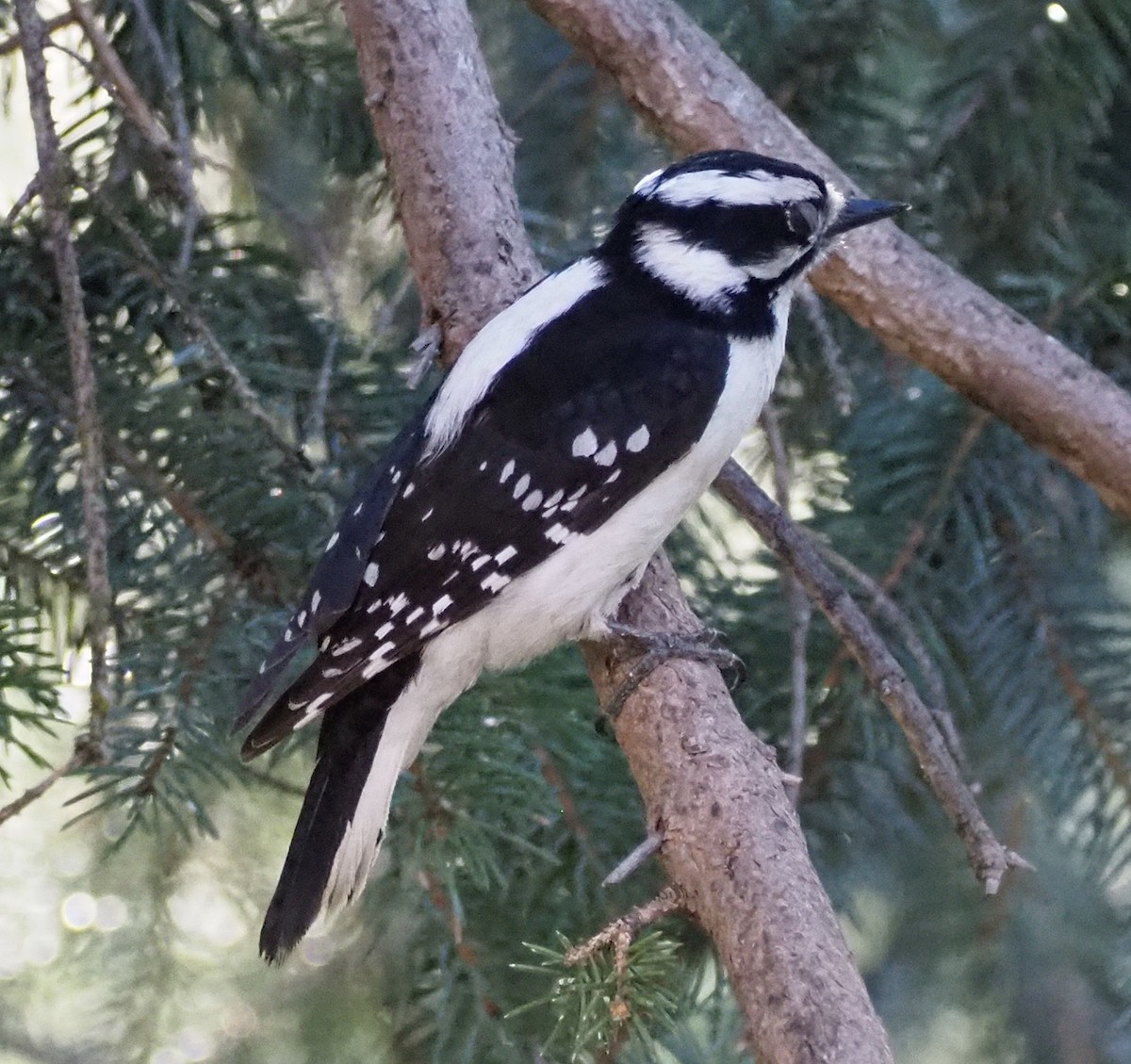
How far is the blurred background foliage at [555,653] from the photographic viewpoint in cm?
112

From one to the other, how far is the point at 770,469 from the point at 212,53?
0.82 m

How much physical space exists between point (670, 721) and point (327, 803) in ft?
0.98

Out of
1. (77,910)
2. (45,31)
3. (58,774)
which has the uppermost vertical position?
(45,31)

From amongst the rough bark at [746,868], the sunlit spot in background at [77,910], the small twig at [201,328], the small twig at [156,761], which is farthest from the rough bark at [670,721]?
the sunlit spot in background at [77,910]

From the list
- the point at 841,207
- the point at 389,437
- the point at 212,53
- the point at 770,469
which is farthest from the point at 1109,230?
the point at 212,53

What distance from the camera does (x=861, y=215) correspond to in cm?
121

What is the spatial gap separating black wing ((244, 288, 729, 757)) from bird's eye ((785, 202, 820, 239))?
0.44ft

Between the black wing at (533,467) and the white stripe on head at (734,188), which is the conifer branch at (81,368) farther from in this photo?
the white stripe on head at (734,188)

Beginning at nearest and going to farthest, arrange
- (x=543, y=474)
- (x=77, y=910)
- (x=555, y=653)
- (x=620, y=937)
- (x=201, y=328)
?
(x=620, y=937) → (x=201, y=328) → (x=543, y=474) → (x=555, y=653) → (x=77, y=910)

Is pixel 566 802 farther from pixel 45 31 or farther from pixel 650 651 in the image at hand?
pixel 45 31

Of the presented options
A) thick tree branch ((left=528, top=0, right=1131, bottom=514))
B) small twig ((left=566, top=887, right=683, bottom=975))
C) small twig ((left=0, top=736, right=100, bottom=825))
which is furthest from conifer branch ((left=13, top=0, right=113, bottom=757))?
thick tree branch ((left=528, top=0, right=1131, bottom=514))

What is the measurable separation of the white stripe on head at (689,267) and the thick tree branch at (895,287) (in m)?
0.08

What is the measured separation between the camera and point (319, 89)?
1.45 meters

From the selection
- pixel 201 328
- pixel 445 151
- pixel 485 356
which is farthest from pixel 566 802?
pixel 445 151
